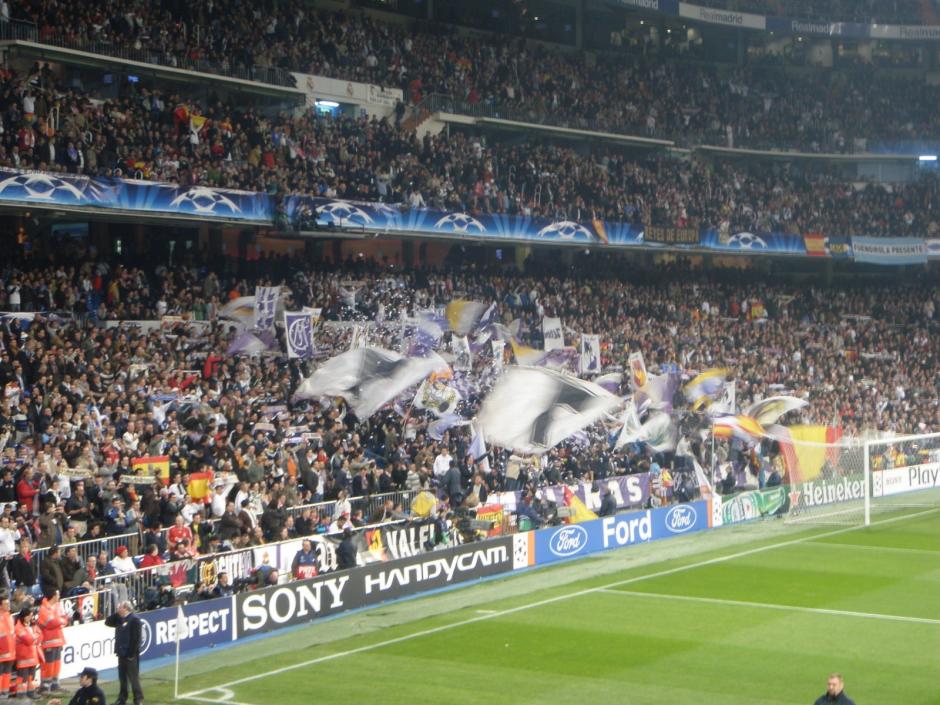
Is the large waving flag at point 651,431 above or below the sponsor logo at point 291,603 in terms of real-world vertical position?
above

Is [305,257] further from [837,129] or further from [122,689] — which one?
[837,129]

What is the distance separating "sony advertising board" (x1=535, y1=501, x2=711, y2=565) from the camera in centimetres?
2795

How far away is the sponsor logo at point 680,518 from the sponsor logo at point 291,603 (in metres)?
11.3

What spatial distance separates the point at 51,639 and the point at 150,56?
22.8m

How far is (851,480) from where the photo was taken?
36.3 metres

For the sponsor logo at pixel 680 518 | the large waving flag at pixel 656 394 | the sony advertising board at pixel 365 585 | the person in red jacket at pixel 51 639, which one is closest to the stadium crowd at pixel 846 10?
the large waving flag at pixel 656 394

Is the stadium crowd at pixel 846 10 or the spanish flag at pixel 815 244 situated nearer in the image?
the spanish flag at pixel 815 244

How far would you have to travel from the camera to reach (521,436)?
26.4 metres

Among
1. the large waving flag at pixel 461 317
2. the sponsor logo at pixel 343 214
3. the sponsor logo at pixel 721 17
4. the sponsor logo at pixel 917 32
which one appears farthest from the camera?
the sponsor logo at pixel 917 32

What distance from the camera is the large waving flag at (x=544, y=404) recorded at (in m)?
25.6

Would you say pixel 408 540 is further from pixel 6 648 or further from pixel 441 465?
pixel 6 648

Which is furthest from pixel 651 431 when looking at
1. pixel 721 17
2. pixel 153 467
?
pixel 721 17

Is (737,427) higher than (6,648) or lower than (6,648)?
higher

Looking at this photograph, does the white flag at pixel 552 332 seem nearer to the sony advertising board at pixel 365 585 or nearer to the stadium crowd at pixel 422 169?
the stadium crowd at pixel 422 169
